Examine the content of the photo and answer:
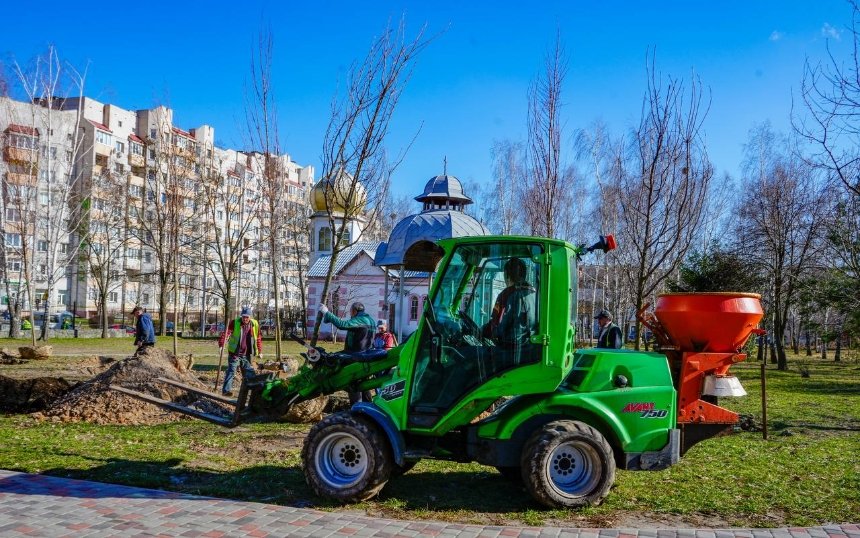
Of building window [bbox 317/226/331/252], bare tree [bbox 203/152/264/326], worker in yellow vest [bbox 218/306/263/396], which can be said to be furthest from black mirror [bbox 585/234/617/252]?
building window [bbox 317/226/331/252]

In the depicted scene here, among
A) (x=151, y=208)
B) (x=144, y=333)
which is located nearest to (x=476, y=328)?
(x=144, y=333)

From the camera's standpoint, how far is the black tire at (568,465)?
6184mm

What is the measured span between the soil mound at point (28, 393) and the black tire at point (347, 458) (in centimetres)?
743

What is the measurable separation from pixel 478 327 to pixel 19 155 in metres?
32.5

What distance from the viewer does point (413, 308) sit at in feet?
158

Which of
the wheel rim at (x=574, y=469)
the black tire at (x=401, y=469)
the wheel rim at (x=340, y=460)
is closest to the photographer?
the wheel rim at (x=574, y=469)

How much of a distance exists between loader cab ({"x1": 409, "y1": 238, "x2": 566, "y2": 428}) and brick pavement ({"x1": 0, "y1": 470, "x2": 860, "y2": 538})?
110cm

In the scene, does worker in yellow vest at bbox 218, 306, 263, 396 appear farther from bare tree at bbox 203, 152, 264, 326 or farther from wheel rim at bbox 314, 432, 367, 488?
wheel rim at bbox 314, 432, 367, 488

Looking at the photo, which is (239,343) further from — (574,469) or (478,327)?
(574,469)

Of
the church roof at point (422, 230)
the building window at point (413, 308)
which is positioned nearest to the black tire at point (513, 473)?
the church roof at point (422, 230)

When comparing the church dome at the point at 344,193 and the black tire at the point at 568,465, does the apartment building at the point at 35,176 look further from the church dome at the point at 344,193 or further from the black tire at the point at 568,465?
the black tire at the point at 568,465

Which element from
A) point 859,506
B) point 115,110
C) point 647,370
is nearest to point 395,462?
point 647,370

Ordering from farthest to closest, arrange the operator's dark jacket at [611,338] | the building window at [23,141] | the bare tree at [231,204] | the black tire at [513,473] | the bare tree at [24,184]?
the building window at [23,141] → the bare tree at [24,184] → the bare tree at [231,204] → the operator's dark jacket at [611,338] → the black tire at [513,473]

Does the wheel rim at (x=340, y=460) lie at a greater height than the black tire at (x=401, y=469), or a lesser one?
greater
